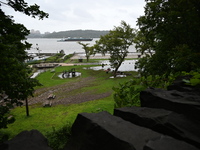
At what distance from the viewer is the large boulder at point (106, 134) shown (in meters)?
3.68

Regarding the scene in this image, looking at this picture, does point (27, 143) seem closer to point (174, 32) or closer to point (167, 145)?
point (167, 145)

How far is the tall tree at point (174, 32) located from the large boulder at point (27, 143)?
8921 millimetres

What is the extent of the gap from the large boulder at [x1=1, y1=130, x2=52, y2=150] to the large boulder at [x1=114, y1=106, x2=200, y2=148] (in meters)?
2.74

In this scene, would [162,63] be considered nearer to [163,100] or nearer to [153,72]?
[153,72]

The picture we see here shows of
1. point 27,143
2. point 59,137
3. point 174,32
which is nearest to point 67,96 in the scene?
point 174,32

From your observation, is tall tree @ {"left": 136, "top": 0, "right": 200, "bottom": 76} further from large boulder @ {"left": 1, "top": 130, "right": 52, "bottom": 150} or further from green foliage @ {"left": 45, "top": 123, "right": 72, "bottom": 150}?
large boulder @ {"left": 1, "top": 130, "right": 52, "bottom": 150}

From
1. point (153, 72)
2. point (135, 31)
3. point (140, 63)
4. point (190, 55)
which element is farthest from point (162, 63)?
point (135, 31)

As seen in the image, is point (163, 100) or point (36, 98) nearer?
point (163, 100)

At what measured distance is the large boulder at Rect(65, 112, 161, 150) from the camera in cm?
368

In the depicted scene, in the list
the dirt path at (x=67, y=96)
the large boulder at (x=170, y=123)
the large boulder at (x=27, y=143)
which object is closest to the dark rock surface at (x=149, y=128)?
the large boulder at (x=170, y=123)

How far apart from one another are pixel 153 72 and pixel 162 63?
4.16 ft

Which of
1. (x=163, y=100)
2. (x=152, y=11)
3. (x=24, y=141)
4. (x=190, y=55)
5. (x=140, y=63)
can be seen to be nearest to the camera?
(x=24, y=141)

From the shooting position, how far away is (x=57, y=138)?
798cm

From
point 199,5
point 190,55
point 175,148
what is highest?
point 199,5
